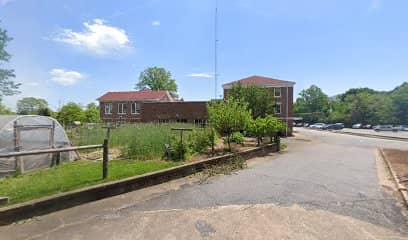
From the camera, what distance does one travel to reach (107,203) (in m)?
5.61

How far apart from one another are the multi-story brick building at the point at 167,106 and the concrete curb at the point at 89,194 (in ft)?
54.0

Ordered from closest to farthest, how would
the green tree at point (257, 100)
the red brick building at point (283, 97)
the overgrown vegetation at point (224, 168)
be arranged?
1. the overgrown vegetation at point (224, 168)
2. the green tree at point (257, 100)
3. the red brick building at point (283, 97)

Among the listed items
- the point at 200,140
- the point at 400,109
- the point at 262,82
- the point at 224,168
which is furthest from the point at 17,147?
the point at 400,109

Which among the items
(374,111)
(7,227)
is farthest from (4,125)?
(374,111)

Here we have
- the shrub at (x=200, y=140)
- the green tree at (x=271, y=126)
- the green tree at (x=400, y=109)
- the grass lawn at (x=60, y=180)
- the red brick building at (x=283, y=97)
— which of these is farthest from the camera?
the green tree at (x=400, y=109)

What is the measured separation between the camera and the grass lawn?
5402mm

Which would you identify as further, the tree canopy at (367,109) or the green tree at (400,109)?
the tree canopy at (367,109)

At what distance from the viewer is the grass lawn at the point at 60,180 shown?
5.40 metres

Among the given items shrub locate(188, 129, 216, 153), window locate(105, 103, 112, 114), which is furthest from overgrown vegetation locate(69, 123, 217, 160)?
window locate(105, 103, 112, 114)

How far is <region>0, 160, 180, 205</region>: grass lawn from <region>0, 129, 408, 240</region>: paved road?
77 centimetres

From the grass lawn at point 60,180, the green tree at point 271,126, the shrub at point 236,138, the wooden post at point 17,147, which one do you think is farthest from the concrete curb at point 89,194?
the green tree at point 271,126

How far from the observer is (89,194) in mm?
5664

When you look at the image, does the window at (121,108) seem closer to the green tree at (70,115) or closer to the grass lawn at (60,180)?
the green tree at (70,115)

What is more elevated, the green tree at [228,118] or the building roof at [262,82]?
the building roof at [262,82]
